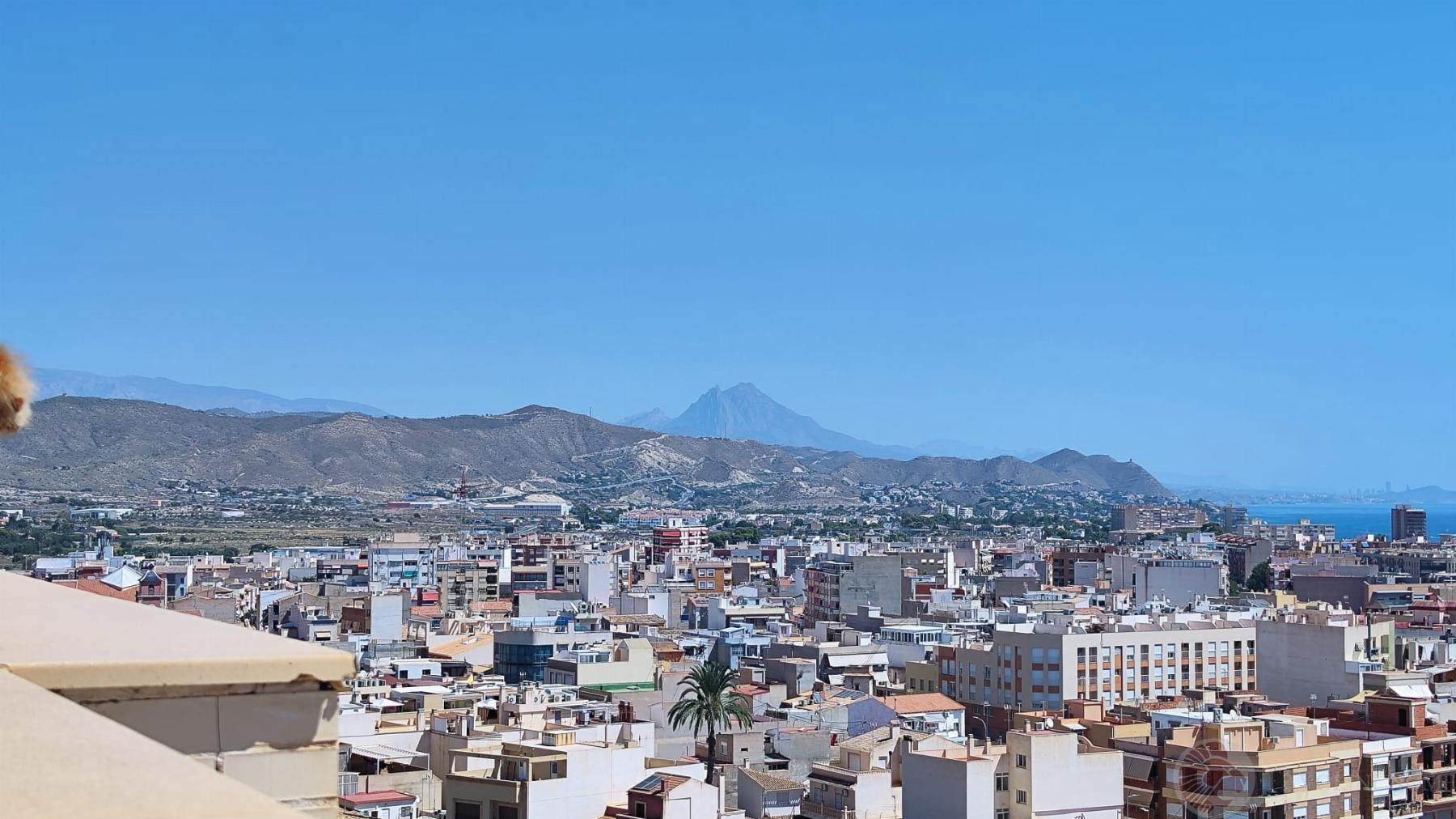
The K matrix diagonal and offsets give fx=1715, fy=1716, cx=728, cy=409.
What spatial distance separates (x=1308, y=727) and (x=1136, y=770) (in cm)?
296

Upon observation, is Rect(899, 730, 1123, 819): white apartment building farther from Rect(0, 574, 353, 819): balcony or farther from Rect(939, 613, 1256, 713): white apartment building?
Rect(0, 574, 353, 819): balcony

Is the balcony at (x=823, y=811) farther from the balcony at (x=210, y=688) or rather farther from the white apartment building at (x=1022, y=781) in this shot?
the balcony at (x=210, y=688)

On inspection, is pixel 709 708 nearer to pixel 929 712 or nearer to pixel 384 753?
pixel 384 753

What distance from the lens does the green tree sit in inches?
3137

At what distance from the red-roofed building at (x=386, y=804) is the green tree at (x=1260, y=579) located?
6360 cm

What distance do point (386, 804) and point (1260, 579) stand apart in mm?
68067

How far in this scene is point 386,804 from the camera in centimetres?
1978

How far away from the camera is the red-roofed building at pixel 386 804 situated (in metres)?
19.2

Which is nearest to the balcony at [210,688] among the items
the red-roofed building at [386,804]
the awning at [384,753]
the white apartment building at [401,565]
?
the red-roofed building at [386,804]

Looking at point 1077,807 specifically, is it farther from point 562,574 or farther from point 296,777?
point 562,574

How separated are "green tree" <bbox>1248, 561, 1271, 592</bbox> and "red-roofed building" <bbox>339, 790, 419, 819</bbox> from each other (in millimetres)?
63599

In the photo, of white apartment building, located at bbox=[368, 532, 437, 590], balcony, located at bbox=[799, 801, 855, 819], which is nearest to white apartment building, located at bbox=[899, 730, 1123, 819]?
balcony, located at bbox=[799, 801, 855, 819]

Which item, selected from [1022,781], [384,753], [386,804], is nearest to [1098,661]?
[1022,781]

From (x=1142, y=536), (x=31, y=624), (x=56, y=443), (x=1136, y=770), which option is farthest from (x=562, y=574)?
(x=56, y=443)
